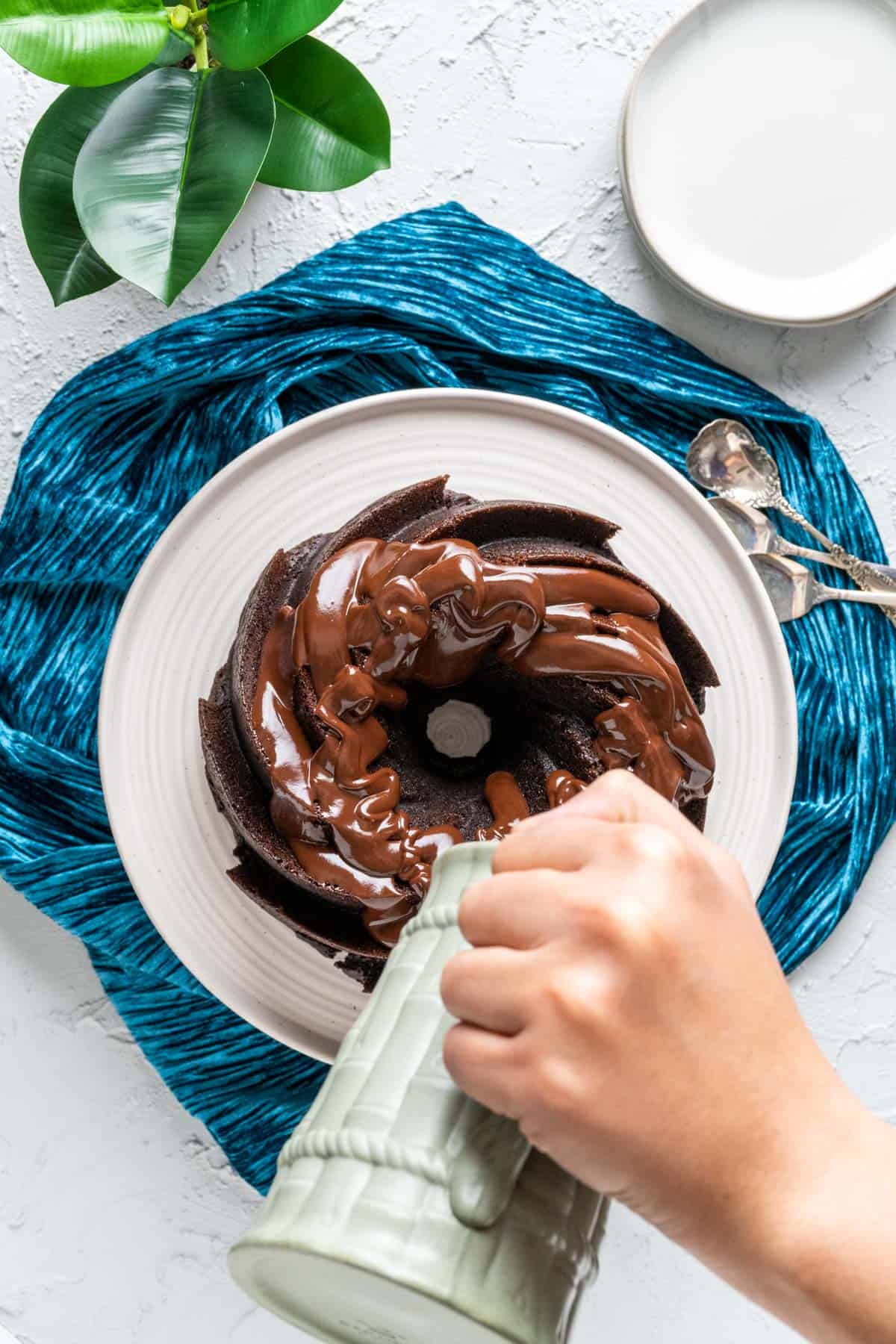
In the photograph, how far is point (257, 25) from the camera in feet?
4.38

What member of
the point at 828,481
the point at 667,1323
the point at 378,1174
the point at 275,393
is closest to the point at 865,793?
the point at 828,481

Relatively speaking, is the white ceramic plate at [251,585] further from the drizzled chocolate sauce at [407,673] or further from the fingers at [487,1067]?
the fingers at [487,1067]

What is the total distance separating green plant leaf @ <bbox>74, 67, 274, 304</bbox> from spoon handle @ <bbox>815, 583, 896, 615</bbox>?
109 cm

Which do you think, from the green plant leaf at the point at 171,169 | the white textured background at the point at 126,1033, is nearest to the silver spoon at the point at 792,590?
the white textured background at the point at 126,1033

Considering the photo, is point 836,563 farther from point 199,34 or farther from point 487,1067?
point 487,1067

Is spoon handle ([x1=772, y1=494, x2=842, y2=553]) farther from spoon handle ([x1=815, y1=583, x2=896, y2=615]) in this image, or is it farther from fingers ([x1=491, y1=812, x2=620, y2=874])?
fingers ([x1=491, y1=812, x2=620, y2=874])

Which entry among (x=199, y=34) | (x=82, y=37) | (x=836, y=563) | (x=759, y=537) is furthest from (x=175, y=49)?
(x=836, y=563)

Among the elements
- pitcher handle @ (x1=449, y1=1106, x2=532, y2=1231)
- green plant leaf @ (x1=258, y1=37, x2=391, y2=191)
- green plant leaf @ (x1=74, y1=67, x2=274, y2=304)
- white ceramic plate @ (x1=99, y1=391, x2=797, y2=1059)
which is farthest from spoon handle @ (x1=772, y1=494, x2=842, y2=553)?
pitcher handle @ (x1=449, y1=1106, x2=532, y2=1231)

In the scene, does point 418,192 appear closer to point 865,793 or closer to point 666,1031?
point 865,793

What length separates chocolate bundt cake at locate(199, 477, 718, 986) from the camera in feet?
4.41

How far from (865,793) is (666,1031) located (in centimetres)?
122

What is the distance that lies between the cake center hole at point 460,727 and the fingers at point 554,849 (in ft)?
2.62

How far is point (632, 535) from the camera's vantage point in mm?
1699

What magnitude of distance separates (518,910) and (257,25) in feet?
3.66
